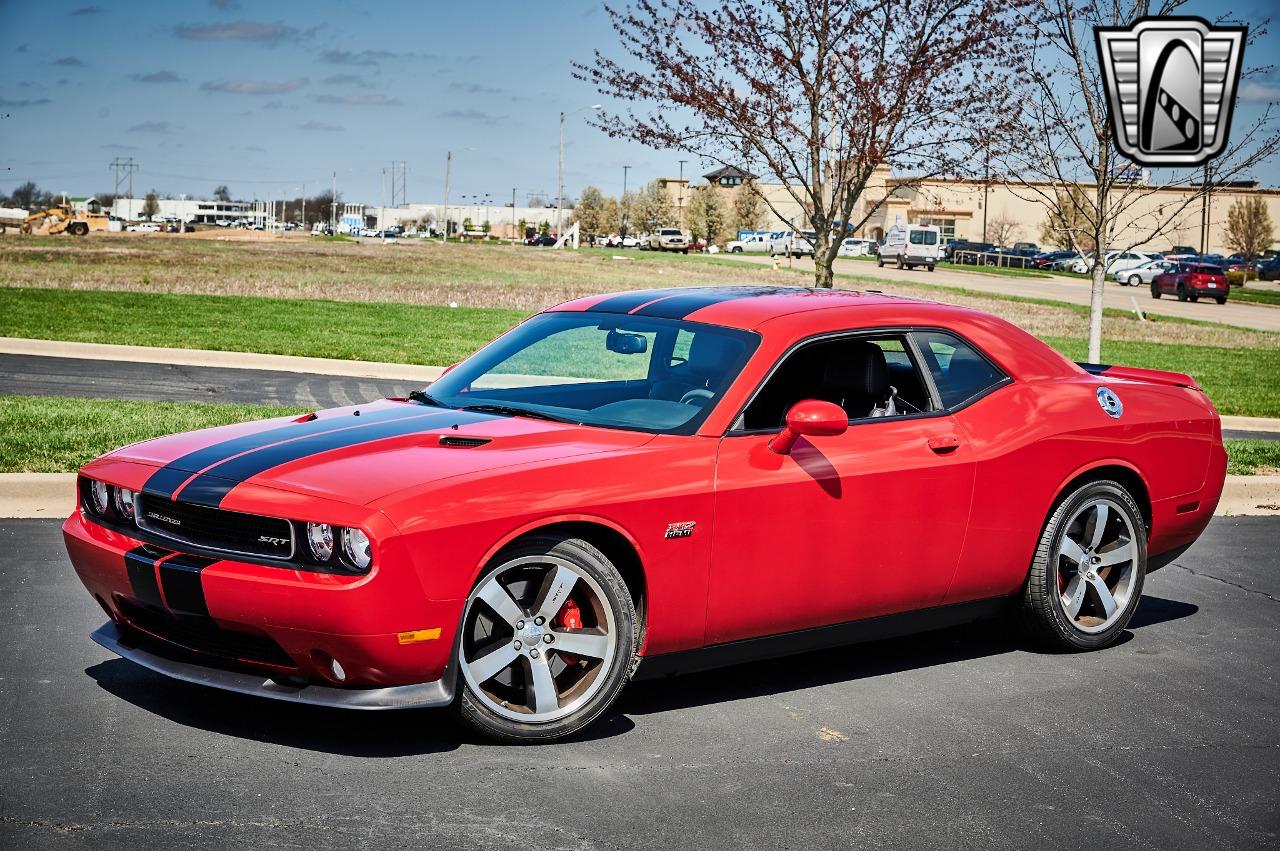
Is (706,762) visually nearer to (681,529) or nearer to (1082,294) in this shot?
(681,529)

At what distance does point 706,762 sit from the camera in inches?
190

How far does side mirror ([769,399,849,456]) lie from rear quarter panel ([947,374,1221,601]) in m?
0.95

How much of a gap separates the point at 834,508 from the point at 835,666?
40.9 inches

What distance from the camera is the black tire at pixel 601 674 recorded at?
4.73 m

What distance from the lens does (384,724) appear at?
5.06 metres

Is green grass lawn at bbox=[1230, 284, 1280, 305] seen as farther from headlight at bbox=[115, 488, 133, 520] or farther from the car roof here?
headlight at bbox=[115, 488, 133, 520]

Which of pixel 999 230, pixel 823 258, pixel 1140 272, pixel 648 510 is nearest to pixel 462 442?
pixel 648 510

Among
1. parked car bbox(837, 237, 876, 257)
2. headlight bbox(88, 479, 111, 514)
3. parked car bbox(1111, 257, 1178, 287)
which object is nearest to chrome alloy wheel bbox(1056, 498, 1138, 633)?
headlight bbox(88, 479, 111, 514)

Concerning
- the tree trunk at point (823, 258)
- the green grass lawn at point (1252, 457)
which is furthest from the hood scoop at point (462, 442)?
the tree trunk at point (823, 258)

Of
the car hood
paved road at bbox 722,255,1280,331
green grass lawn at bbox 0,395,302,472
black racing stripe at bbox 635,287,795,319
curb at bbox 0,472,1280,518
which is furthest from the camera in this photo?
paved road at bbox 722,255,1280,331

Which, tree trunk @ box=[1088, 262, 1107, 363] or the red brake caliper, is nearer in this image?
the red brake caliper

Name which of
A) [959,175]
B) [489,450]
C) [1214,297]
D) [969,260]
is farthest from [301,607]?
[969,260]

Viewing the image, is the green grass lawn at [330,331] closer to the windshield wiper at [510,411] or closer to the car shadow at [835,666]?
the car shadow at [835,666]

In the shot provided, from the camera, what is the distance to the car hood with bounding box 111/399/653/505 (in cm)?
465
